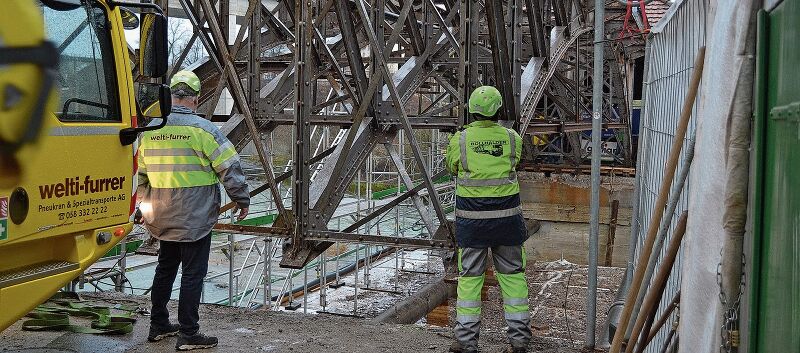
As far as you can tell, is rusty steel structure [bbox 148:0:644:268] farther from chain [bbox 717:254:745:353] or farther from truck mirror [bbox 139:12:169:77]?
chain [bbox 717:254:745:353]

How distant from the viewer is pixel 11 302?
12.3 feet

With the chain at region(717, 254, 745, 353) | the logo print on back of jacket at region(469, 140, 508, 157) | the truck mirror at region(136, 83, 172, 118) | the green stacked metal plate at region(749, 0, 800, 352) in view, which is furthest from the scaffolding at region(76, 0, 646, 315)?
the green stacked metal plate at region(749, 0, 800, 352)

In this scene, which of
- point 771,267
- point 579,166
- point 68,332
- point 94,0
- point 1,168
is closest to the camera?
point 771,267

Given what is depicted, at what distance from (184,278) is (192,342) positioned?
19.1 inches

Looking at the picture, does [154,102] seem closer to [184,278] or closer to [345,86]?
[184,278]

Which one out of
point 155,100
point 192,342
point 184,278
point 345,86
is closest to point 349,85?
point 345,86

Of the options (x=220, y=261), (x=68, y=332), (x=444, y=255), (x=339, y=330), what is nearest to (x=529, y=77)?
(x=444, y=255)

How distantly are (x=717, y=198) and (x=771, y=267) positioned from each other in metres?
0.41

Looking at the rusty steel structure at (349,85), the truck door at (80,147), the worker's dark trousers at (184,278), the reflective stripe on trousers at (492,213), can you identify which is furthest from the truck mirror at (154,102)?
the rusty steel structure at (349,85)

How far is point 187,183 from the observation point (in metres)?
5.25

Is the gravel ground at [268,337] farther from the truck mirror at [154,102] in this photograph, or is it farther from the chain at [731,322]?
the chain at [731,322]

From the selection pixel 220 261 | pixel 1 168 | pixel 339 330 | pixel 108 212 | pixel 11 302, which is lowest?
pixel 220 261

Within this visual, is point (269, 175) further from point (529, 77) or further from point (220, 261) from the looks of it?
point (220, 261)

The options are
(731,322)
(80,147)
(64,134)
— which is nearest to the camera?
(731,322)
